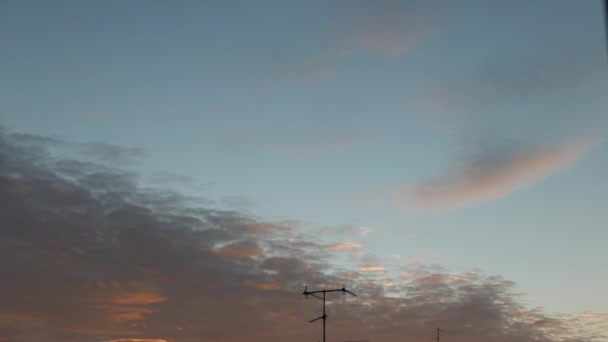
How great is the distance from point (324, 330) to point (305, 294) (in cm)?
914

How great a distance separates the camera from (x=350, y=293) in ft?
346

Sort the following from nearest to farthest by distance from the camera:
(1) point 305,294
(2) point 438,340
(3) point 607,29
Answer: (3) point 607,29 < (1) point 305,294 < (2) point 438,340

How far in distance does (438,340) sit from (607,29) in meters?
142

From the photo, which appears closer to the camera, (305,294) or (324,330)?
(324,330)

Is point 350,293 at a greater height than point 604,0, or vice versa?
point 350,293

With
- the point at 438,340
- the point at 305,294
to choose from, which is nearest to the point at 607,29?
the point at 305,294

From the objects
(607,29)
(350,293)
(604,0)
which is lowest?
(607,29)

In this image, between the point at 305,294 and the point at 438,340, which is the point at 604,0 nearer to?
the point at 305,294

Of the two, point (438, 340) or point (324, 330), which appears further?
point (438, 340)

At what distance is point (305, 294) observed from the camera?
373 feet

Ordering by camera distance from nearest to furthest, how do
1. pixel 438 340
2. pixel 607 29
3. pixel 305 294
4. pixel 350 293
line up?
pixel 607 29
pixel 350 293
pixel 305 294
pixel 438 340

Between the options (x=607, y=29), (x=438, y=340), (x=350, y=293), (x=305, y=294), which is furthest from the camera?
(x=438, y=340)

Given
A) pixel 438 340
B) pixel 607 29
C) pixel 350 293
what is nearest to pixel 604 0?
pixel 607 29

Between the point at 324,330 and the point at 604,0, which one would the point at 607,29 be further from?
the point at 324,330
